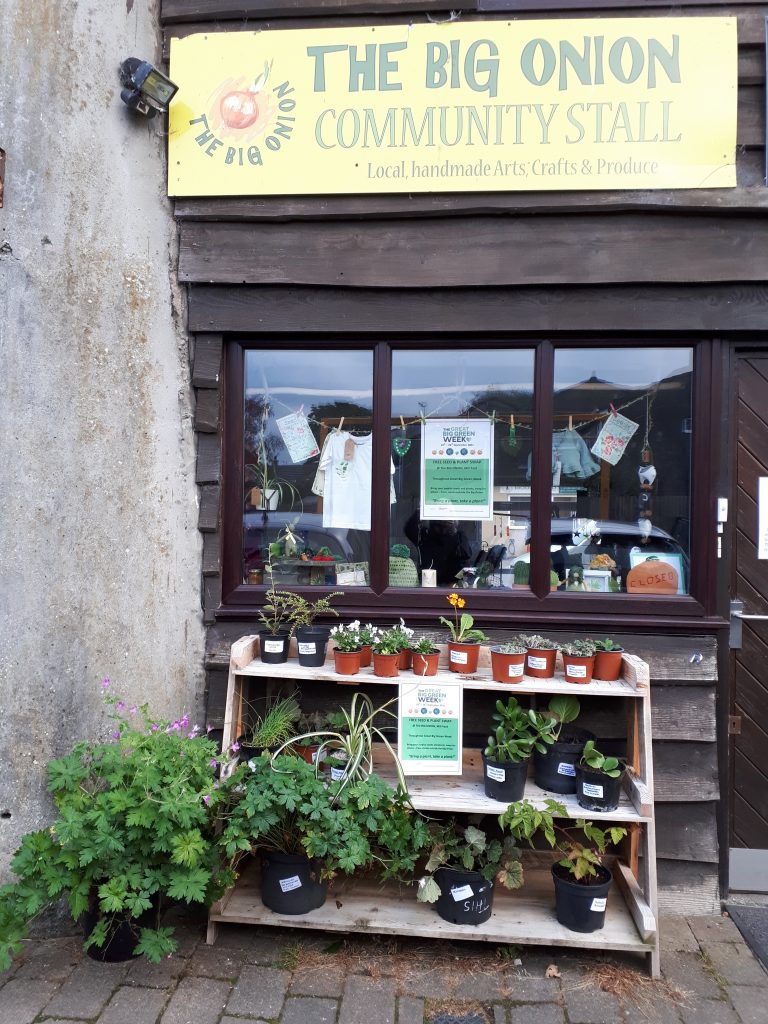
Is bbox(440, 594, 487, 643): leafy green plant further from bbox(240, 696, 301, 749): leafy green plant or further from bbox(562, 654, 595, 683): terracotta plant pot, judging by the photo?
bbox(240, 696, 301, 749): leafy green plant

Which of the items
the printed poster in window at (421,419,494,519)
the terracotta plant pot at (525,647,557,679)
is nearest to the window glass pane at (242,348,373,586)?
the printed poster in window at (421,419,494,519)

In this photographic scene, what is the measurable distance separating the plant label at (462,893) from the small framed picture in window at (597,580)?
1.51 meters

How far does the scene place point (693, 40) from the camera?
3258mm

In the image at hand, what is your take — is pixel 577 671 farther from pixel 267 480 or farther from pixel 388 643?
pixel 267 480

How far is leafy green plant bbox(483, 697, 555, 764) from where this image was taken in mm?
2961

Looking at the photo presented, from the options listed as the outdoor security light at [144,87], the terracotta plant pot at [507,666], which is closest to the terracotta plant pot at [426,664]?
Answer: the terracotta plant pot at [507,666]

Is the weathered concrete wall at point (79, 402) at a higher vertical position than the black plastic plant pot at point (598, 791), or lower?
higher

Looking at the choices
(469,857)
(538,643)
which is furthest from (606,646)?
(469,857)

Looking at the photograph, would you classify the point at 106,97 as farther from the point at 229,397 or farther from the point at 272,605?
the point at 272,605

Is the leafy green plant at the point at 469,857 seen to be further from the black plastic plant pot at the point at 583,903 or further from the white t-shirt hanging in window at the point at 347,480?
the white t-shirt hanging in window at the point at 347,480

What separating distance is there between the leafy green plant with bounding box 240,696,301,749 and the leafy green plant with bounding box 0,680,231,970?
0.96ft

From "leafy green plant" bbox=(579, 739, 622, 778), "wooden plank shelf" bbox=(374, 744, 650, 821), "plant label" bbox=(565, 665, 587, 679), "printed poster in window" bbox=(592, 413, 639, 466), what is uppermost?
"printed poster in window" bbox=(592, 413, 639, 466)

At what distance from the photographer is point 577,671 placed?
304cm

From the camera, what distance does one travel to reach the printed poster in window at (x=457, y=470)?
3.61 metres
